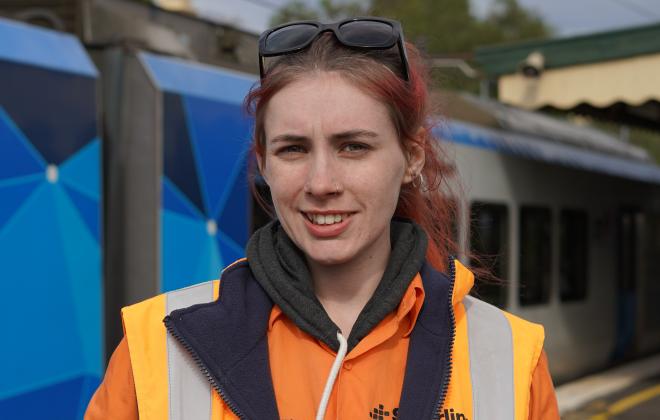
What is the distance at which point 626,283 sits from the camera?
11547 mm

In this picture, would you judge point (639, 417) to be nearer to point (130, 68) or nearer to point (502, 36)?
point (130, 68)

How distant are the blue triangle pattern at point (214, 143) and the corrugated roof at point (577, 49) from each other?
473 centimetres

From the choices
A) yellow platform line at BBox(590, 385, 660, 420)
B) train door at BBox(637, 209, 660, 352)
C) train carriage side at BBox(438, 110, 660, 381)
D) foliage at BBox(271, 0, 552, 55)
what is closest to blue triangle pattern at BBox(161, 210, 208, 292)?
train carriage side at BBox(438, 110, 660, 381)

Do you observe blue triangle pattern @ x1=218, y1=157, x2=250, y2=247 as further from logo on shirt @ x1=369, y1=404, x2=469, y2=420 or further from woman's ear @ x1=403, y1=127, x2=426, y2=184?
logo on shirt @ x1=369, y1=404, x2=469, y2=420

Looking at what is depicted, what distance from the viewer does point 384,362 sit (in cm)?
166

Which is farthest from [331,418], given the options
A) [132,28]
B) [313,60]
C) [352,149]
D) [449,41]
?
[449,41]

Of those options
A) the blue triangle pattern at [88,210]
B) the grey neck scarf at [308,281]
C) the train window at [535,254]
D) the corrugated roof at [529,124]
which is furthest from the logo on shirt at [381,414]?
the train window at [535,254]

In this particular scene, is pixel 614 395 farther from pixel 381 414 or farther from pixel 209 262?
pixel 381 414

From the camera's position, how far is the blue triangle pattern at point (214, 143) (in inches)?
197

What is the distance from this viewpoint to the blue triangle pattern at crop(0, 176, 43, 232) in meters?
3.92

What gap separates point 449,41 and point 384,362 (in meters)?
42.4

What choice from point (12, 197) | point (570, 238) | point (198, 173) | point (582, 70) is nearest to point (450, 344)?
point (12, 197)

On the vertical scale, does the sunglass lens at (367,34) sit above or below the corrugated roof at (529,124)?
below

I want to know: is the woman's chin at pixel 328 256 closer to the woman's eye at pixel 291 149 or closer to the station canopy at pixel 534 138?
the woman's eye at pixel 291 149
